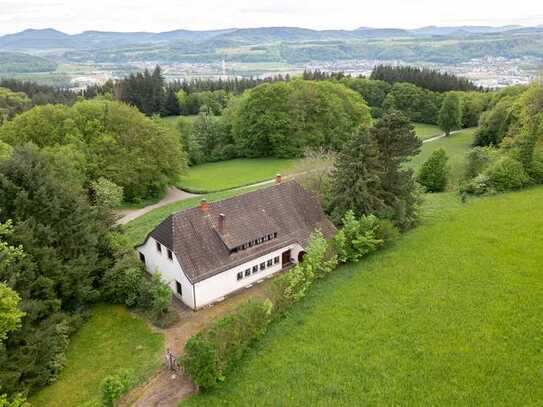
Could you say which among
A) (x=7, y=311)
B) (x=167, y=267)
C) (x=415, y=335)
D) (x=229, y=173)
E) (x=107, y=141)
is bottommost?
(x=229, y=173)

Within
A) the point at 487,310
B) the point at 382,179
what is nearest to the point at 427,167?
the point at 382,179

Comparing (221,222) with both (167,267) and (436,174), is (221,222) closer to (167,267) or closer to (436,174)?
(167,267)

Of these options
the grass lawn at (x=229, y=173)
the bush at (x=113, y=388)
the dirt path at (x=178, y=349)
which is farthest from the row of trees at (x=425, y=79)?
the bush at (x=113, y=388)

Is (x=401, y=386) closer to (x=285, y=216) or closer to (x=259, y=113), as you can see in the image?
(x=285, y=216)

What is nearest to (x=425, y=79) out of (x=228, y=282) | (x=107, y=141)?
(x=107, y=141)

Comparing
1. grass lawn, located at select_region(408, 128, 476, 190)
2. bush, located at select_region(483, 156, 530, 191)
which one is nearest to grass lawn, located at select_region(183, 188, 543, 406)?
bush, located at select_region(483, 156, 530, 191)

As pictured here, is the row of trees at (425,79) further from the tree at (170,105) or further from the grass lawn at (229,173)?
the grass lawn at (229,173)
